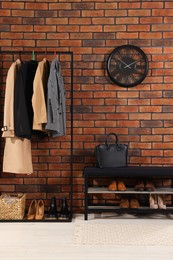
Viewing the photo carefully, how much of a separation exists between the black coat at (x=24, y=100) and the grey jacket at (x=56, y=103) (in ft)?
0.72

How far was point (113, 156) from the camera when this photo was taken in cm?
381

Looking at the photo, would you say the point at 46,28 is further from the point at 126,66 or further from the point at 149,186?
the point at 149,186

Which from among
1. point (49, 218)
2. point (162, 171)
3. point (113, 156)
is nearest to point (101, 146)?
point (113, 156)

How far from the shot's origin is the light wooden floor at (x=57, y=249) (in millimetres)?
2783

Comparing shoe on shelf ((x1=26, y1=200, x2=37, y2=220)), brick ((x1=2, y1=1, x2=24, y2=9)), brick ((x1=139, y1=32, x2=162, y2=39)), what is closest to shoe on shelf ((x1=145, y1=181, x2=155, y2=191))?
shoe on shelf ((x1=26, y1=200, x2=37, y2=220))

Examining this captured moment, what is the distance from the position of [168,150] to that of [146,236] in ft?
3.94

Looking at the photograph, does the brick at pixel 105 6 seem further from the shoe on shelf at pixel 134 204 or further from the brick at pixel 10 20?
the shoe on shelf at pixel 134 204

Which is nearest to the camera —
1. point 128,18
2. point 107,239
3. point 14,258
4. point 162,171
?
point 14,258

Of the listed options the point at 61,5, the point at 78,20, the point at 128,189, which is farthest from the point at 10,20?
the point at 128,189

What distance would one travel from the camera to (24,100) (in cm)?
367

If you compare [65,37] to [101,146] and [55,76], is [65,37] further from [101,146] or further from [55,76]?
[101,146]

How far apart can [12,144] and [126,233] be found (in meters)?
1.46

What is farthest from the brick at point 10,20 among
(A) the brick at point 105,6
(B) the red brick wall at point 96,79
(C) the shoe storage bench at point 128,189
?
(C) the shoe storage bench at point 128,189

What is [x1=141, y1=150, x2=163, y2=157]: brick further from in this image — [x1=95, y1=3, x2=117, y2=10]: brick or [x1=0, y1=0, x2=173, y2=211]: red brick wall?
[x1=95, y1=3, x2=117, y2=10]: brick
